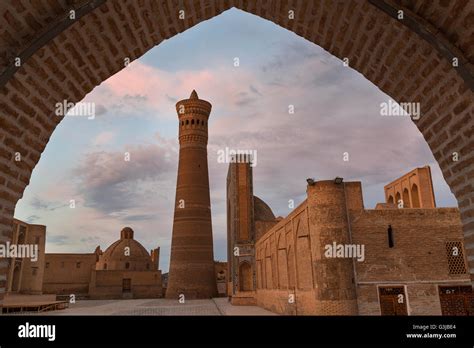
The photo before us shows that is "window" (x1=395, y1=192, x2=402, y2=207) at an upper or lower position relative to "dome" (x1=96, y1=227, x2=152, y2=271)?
upper

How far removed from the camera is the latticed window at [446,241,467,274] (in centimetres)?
1355

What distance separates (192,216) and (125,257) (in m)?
12.7

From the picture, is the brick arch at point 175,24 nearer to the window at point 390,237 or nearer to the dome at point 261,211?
the window at point 390,237

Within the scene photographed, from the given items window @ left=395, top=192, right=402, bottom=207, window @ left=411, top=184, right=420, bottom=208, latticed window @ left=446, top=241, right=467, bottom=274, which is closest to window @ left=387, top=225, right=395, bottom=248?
latticed window @ left=446, top=241, right=467, bottom=274

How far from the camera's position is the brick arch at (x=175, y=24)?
2895 mm

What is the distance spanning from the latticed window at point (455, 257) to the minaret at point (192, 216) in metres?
21.2

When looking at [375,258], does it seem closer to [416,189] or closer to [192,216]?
[416,189]

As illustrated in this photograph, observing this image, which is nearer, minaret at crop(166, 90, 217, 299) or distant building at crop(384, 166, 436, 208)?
distant building at crop(384, 166, 436, 208)

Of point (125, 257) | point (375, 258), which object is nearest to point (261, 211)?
point (375, 258)

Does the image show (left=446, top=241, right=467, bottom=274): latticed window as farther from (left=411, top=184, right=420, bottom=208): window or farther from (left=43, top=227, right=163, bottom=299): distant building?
(left=43, top=227, right=163, bottom=299): distant building

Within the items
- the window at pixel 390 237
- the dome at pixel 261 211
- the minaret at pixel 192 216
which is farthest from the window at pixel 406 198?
the minaret at pixel 192 216

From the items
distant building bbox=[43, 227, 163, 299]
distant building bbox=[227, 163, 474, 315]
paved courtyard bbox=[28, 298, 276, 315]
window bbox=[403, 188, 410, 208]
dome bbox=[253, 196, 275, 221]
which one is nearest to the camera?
distant building bbox=[227, 163, 474, 315]

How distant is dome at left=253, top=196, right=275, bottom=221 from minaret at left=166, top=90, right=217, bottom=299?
15.0 feet

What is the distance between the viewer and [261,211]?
30641 mm
